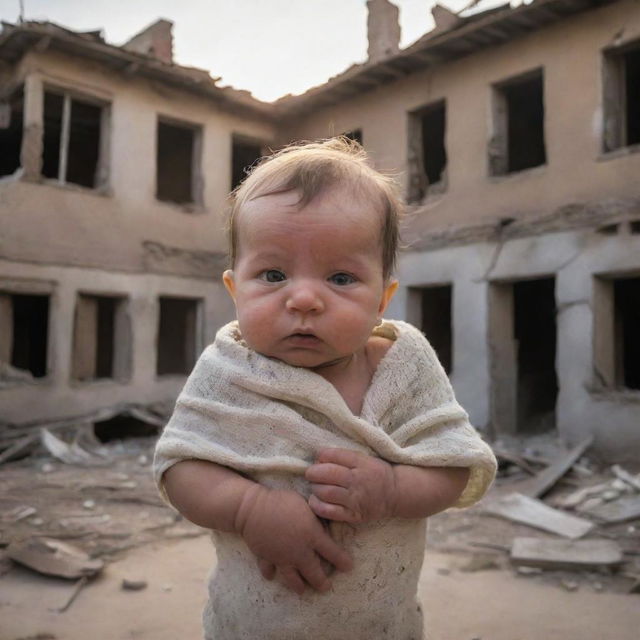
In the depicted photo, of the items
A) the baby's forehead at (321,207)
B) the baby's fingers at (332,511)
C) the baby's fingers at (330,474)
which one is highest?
the baby's forehead at (321,207)

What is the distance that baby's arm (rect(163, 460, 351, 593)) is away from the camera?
45.2 inches

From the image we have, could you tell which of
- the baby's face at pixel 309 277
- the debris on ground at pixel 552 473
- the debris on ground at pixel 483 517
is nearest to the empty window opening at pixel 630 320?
the debris on ground at pixel 552 473

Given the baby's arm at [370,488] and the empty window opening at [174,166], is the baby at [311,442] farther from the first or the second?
the empty window opening at [174,166]

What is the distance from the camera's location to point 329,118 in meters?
12.5

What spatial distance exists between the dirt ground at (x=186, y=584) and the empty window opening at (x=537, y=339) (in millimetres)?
6067

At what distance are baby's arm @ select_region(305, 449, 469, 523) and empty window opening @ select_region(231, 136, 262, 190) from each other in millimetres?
13009

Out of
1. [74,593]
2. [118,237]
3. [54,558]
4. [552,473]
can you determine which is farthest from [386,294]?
[118,237]

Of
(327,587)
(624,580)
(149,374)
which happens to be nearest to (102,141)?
(149,374)

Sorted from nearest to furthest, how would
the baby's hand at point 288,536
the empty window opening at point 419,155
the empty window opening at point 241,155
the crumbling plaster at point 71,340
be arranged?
the baby's hand at point 288,536, the crumbling plaster at point 71,340, the empty window opening at point 419,155, the empty window opening at point 241,155

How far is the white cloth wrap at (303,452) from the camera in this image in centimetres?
122

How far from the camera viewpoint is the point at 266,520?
1.15 m

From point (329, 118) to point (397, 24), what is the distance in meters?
3.27

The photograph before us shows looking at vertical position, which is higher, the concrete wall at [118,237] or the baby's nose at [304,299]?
the concrete wall at [118,237]

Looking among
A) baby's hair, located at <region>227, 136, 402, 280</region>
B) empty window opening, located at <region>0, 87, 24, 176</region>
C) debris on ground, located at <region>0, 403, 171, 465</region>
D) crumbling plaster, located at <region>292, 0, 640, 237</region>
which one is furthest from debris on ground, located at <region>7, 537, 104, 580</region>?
empty window opening, located at <region>0, 87, 24, 176</region>
